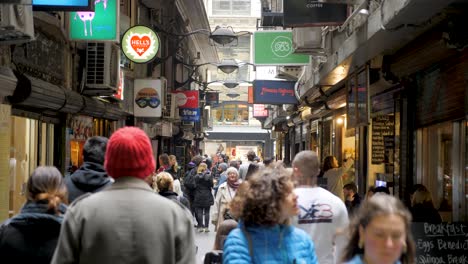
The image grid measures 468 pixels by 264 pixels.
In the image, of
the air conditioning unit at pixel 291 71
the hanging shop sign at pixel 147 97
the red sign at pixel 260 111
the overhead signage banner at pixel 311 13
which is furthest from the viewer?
the red sign at pixel 260 111

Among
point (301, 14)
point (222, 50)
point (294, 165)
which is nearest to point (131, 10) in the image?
point (301, 14)

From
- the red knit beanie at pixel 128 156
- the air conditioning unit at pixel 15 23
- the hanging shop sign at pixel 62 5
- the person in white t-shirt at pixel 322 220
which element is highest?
the hanging shop sign at pixel 62 5

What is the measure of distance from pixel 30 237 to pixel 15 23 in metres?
4.02

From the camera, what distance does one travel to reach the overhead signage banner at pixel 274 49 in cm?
1875

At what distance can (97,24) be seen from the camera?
12.4m

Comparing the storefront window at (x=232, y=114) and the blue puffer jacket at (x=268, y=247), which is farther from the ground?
the storefront window at (x=232, y=114)

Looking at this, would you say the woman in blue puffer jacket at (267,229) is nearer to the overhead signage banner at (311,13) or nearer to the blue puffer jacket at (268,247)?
the blue puffer jacket at (268,247)

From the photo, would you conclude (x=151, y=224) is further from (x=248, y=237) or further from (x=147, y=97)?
(x=147, y=97)

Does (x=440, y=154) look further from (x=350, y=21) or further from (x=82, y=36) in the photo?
(x=82, y=36)

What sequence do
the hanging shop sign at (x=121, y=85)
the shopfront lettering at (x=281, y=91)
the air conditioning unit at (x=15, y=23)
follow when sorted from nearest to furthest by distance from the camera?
1. the air conditioning unit at (x=15, y=23)
2. the hanging shop sign at (x=121, y=85)
3. the shopfront lettering at (x=281, y=91)

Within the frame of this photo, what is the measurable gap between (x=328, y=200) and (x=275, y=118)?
3043 centimetres

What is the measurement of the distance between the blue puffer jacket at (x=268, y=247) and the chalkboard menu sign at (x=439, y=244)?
3.82m

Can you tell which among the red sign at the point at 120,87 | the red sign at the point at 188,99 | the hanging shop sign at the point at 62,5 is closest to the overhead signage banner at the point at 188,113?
the red sign at the point at 188,99

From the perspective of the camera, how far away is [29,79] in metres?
9.91
